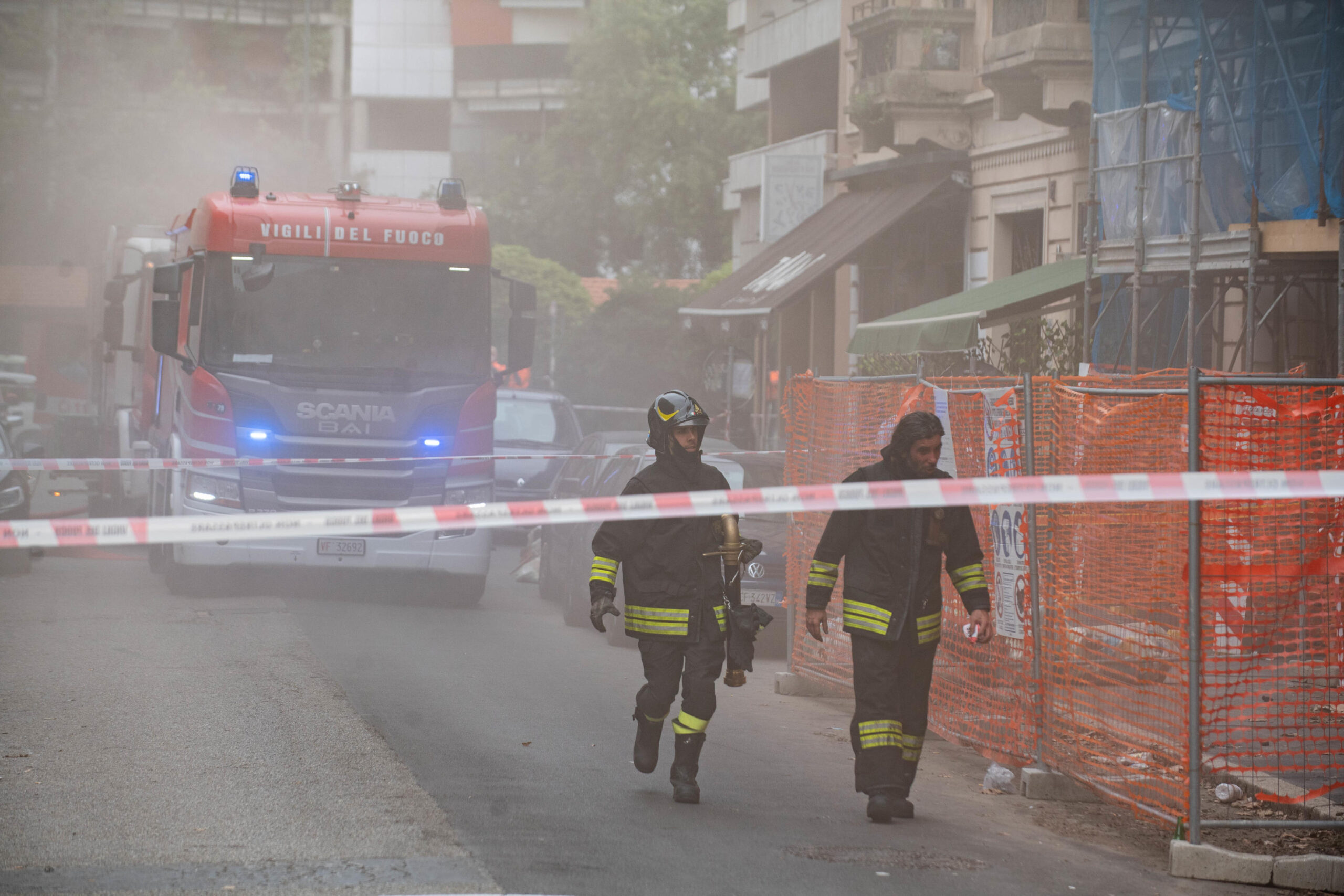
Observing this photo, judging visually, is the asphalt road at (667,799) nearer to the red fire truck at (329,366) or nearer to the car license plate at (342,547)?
the car license plate at (342,547)

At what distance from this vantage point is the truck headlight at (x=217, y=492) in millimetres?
12805

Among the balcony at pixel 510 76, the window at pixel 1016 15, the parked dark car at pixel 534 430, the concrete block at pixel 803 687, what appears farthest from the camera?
the balcony at pixel 510 76

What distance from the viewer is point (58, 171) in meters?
57.8

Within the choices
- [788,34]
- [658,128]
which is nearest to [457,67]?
[658,128]

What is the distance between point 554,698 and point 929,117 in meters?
15.3

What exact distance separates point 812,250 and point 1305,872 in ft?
65.6

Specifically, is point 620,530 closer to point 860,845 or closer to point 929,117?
point 860,845

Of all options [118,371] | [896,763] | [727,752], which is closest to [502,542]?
[118,371]

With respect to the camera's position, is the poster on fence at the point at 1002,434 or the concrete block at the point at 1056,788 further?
the poster on fence at the point at 1002,434

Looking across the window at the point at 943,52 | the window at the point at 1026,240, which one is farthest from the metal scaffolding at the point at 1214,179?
the window at the point at 943,52

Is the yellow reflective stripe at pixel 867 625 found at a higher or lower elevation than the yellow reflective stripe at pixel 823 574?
lower

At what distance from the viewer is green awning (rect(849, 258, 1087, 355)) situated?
1730 centimetres

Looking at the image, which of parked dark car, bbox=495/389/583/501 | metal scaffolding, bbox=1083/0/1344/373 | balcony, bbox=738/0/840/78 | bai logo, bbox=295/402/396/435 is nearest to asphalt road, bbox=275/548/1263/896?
bai logo, bbox=295/402/396/435

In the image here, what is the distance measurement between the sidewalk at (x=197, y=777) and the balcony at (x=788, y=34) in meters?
21.0
